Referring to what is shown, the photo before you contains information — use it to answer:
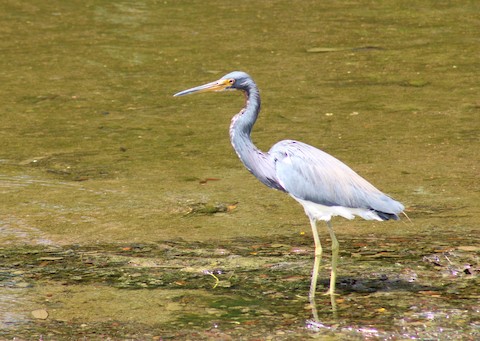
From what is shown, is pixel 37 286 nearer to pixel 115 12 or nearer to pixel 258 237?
pixel 258 237

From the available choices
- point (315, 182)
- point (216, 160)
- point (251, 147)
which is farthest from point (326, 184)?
point (216, 160)

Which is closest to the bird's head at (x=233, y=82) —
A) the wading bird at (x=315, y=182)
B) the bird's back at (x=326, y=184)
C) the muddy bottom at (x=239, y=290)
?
the wading bird at (x=315, y=182)

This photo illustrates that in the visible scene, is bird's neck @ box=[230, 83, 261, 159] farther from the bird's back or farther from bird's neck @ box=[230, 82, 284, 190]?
the bird's back

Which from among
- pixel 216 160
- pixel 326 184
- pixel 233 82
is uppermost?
pixel 233 82

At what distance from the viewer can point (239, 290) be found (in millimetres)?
4742

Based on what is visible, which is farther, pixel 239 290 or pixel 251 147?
pixel 251 147

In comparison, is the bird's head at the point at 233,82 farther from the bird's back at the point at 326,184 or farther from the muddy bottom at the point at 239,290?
the muddy bottom at the point at 239,290

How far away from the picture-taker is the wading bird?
15.4ft

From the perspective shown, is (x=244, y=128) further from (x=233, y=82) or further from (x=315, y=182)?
(x=315, y=182)

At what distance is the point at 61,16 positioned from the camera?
10797 millimetres

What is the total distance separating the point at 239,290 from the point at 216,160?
7.07 feet

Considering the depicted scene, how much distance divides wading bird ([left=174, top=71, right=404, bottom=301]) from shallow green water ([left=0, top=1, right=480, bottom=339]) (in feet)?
1.10

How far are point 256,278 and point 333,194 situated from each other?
56 centimetres

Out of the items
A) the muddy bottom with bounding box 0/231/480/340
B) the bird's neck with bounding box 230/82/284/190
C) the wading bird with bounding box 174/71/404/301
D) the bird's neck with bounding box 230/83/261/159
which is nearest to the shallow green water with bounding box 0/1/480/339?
the muddy bottom with bounding box 0/231/480/340
